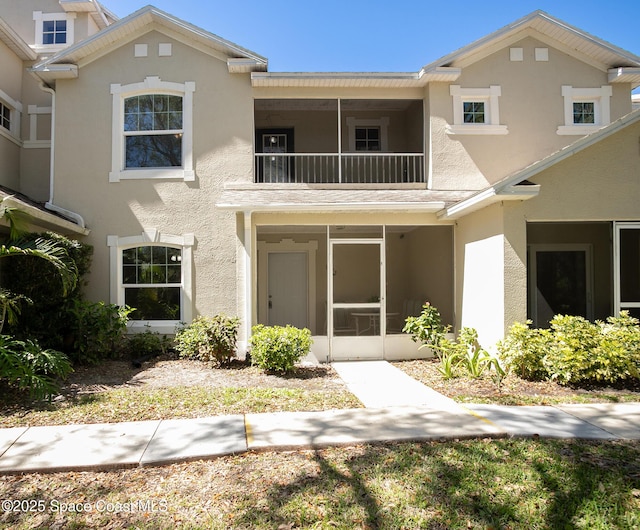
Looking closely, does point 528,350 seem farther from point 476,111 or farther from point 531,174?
point 476,111

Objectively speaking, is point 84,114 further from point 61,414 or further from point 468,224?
point 468,224

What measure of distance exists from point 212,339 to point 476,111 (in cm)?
789

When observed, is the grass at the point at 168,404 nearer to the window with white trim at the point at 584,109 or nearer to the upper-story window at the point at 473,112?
the upper-story window at the point at 473,112

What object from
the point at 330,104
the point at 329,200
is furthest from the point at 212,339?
the point at 330,104

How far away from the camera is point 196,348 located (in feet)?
28.5

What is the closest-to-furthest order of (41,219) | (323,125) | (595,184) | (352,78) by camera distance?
(595,184) < (41,219) < (352,78) < (323,125)

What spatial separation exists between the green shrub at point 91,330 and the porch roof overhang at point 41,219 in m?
1.63

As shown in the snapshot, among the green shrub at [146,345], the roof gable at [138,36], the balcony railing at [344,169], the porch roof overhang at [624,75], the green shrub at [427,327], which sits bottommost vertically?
the green shrub at [146,345]

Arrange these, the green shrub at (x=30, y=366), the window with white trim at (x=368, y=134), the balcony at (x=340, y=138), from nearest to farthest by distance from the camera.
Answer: the green shrub at (x=30, y=366)
the balcony at (x=340, y=138)
the window with white trim at (x=368, y=134)

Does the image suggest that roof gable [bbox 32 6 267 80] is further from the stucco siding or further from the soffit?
the stucco siding

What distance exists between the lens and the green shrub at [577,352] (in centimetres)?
660

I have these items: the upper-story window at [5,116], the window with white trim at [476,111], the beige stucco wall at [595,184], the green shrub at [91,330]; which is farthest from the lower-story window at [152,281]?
the beige stucco wall at [595,184]

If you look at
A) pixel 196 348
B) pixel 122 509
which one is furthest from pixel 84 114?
pixel 122 509

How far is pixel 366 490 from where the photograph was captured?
3.51 meters
